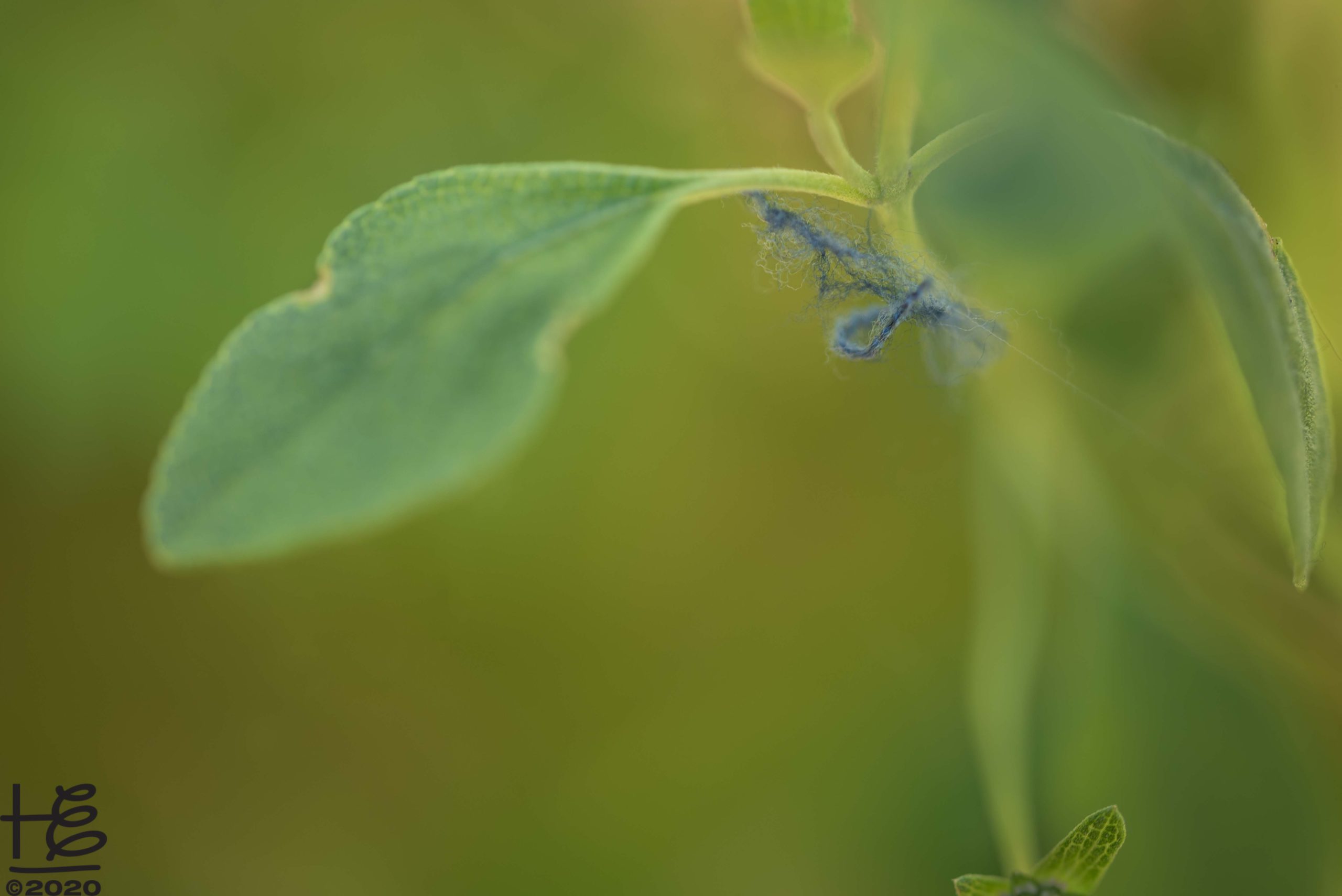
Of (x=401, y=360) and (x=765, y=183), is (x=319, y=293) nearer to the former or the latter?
(x=401, y=360)

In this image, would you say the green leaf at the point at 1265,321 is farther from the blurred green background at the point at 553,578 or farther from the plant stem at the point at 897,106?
the blurred green background at the point at 553,578

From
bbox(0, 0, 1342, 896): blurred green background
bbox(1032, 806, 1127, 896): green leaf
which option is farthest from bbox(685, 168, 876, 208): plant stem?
bbox(0, 0, 1342, 896): blurred green background

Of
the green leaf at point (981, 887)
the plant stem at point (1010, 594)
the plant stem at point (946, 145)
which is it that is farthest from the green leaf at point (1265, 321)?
the plant stem at point (1010, 594)

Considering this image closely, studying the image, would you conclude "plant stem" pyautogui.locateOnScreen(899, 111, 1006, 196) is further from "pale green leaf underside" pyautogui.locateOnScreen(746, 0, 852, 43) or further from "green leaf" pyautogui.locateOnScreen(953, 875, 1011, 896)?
"green leaf" pyautogui.locateOnScreen(953, 875, 1011, 896)

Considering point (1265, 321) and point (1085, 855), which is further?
point (1085, 855)

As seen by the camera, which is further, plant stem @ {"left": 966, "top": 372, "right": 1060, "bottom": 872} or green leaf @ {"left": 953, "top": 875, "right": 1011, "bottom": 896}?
plant stem @ {"left": 966, "top": 372, "right": 1060, "bottom": 872}

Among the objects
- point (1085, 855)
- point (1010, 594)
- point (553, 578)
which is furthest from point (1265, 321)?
point (553, 578)

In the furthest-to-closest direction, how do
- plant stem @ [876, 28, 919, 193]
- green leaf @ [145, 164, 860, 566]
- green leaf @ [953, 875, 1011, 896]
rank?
1. green leaf @ [953, 875, 1011, 896]
2. plant stem @ [876, 28, 919, 193]
3. green leaf @ [145, 164, 860, 566]
